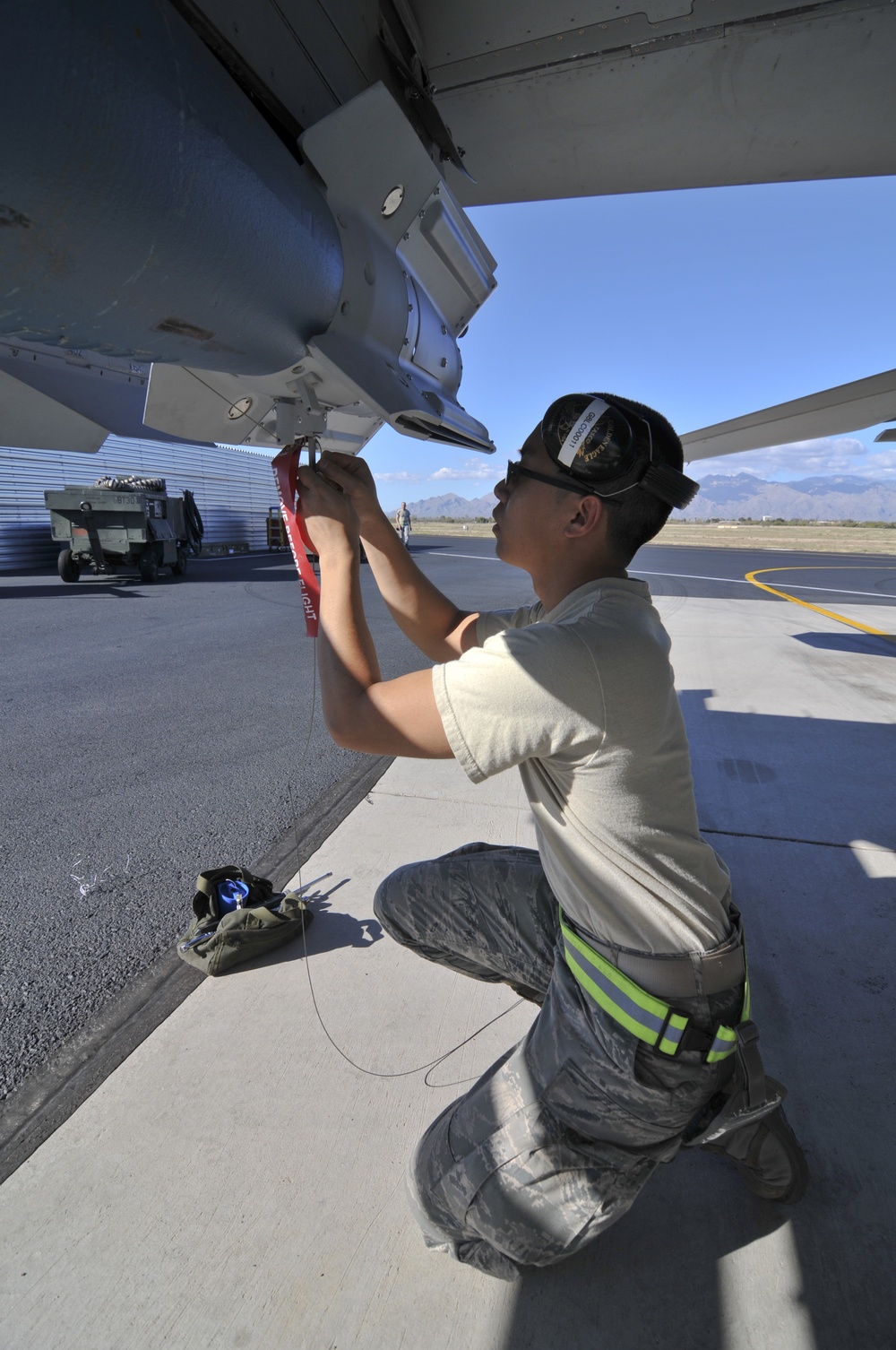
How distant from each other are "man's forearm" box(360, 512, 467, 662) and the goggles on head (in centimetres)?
51

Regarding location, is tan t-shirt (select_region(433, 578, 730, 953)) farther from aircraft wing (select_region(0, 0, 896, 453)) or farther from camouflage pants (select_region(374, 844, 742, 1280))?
aircraft wing (select_region(0, 0, 896, 453))

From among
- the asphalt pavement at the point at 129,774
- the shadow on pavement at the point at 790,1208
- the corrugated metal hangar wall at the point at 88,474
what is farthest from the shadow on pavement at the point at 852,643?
the corrugated metal hangar wall at the point at 88,474

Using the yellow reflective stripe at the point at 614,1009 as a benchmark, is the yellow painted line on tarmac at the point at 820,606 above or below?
below

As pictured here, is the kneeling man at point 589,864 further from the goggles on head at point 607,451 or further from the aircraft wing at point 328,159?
the aircraft wing at point 328,159

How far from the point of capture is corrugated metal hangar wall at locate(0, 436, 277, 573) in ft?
41.1

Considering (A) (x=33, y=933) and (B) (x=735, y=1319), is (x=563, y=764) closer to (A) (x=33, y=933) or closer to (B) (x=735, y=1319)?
(B) (x=735, y=1319)

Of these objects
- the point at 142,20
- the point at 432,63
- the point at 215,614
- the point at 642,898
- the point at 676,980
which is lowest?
the point at 215,614

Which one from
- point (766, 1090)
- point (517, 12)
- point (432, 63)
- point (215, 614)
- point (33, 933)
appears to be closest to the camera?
point (766, 1090)

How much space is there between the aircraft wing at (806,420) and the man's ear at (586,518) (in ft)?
12.1

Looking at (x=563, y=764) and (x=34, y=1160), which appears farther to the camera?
(x=34, y=1160)

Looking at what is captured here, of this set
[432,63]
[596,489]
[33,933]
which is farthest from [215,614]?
[596,489]

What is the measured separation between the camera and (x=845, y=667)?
6.09m

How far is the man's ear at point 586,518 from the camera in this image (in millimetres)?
1288

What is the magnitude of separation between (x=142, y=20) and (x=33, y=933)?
7.76ft
